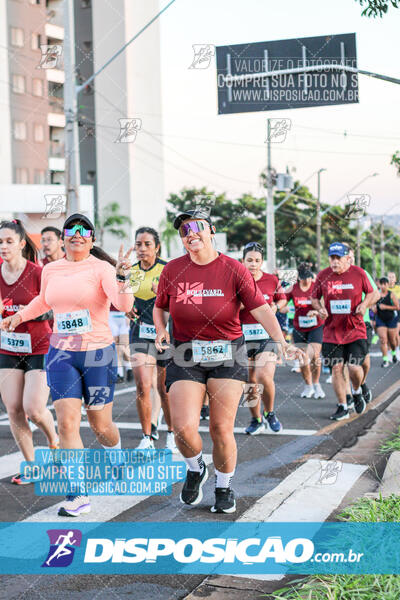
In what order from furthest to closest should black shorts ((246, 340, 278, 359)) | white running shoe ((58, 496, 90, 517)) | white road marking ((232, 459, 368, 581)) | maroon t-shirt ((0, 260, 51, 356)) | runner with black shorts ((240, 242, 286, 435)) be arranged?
black shorts ((246, 340, 278, 359)) → runner with black shorts ((240, 242, 286, 435)) → maroon t-shirt ((0, 260, 51, 356)) → white running shoe ((58, 496, 90, 517)) → white road marking ((232, 459, 368, 581))

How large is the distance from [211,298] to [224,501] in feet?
4.46

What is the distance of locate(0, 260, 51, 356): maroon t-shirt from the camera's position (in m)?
6.35

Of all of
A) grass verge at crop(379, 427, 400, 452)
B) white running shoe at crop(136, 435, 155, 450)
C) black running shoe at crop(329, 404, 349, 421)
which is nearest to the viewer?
grass verge at crop(379, 427, 400, 452)

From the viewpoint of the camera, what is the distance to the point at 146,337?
7.53 meters

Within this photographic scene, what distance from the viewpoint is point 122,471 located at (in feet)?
20.7

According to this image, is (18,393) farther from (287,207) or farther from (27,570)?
(287,207)

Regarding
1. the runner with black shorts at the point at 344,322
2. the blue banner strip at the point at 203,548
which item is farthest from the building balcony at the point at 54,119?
the blue banner strip at the point at 203,548

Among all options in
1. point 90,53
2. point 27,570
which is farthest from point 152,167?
point 27,570

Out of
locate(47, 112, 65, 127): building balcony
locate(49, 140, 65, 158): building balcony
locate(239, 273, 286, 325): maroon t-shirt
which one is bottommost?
locate(239, 273, 286, 325): maroon t-shirt

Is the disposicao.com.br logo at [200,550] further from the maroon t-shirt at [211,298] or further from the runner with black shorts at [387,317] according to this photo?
the runner with black shorts at [387,317]

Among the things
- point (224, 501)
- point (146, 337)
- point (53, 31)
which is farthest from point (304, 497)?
point (53, 31)

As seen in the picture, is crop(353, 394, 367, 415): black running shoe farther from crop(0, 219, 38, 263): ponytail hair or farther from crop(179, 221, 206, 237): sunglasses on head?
crop(179, 221, 206, 237): sunglasses on head

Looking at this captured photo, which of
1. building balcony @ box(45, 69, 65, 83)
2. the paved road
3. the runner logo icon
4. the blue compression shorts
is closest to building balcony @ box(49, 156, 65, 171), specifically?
building balcony @ box(45, 69, 65, 83)

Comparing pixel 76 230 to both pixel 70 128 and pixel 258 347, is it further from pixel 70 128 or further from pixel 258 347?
pixel 70 128
